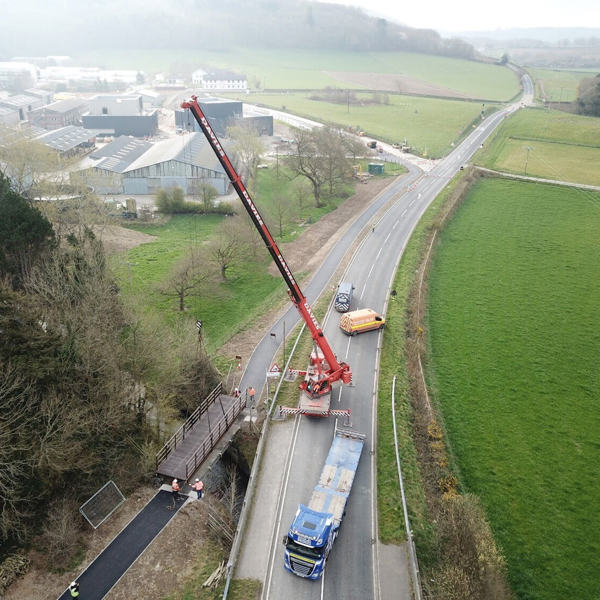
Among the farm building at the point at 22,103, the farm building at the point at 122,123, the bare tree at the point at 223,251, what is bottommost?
the bare tree at the point at 223,251

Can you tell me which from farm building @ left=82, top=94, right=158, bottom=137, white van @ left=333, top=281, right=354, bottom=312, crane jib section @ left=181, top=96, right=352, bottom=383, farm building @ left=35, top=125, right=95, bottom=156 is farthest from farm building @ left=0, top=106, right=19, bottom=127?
crane jib section @ left=181, top=96, right=352, bottom=383

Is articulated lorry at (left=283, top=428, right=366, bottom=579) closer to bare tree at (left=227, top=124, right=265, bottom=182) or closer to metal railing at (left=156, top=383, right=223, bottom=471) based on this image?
metal railing at (left=156, top=383, right=223, bottom=471)

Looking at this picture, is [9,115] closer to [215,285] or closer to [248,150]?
[248,150]

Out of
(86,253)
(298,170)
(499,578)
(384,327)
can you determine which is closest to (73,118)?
(298,170)

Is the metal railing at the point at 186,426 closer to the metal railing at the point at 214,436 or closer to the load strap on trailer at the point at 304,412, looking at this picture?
the metal railing at the point at 214,436

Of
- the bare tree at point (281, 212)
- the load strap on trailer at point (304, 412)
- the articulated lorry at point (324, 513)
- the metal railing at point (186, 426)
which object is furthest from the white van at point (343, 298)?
the bare tree at point (281, 212)

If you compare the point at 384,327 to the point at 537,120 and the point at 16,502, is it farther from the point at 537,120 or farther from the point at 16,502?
the point at 537,120
